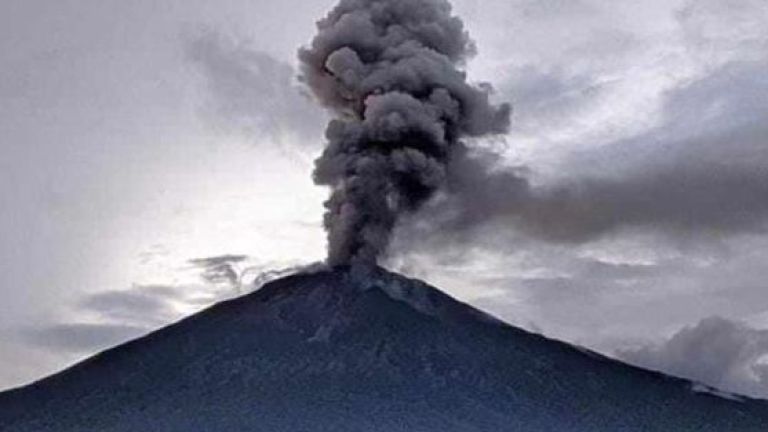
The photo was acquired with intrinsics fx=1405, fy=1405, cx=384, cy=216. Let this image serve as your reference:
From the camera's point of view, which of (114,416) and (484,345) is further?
(484,345)

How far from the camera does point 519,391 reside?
80.2m

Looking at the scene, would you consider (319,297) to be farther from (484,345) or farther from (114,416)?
(114,416)

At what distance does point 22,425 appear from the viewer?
3061 inches

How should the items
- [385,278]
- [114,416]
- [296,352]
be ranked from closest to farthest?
1. [114,416]
2. [296,352]
3. [385,278]

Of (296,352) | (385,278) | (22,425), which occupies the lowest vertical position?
(22,425)

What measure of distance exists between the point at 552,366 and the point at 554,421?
874 centimetres

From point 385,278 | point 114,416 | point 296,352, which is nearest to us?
point 114,416

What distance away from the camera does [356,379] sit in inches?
3091

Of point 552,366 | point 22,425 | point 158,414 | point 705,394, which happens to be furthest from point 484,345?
point 22,425

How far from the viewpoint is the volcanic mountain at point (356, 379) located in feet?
244

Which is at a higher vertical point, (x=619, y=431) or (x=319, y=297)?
(x=319, y=297)

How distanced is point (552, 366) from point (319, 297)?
14905 millimetres

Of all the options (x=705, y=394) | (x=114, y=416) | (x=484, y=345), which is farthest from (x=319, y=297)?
(x=705, y=394)

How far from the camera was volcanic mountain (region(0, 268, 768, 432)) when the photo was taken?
2931 inches
